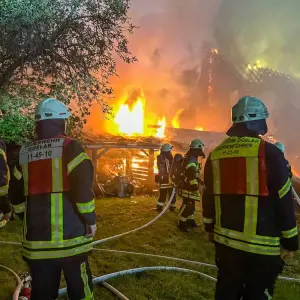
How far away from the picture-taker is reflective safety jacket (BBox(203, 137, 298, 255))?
8.40 ft

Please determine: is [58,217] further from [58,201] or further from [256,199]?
[256,199]

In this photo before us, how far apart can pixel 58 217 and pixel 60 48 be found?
800cm

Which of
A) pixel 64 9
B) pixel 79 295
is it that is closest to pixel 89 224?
pixel 79 295

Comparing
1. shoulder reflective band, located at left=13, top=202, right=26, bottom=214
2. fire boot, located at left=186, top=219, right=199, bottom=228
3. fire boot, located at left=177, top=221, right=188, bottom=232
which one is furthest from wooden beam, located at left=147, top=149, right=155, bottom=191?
shoulder reflective band, located at left=13, top=202, right=26, bottom=214

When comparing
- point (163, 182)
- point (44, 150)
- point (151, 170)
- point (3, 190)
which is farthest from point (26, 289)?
point (151, 170)

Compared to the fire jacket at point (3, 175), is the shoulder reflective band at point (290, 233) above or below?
below

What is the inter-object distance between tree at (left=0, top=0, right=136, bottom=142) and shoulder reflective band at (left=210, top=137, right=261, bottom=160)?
7176 millimetres

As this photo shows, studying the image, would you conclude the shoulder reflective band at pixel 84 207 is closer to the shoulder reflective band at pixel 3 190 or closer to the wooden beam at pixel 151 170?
the shoulder reflective band at pixel 3 190

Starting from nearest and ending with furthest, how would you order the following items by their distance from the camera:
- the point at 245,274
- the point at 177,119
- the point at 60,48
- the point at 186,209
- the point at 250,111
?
the point at 245,274
the point at 250,111
the point at 186,209
the point at 60,48
the point at 177,119

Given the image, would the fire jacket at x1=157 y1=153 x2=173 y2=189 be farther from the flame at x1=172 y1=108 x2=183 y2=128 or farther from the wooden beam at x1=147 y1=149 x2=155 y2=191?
the flame at x1=172 y1=108 x2=183 y2=128

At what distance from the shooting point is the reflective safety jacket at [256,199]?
2.56m

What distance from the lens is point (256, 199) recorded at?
8.58ft

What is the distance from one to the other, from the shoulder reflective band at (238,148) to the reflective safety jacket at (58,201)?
1173 mm

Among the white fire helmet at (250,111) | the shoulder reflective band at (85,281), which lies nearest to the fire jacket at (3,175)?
the shoulder reflective band at (85,281)
